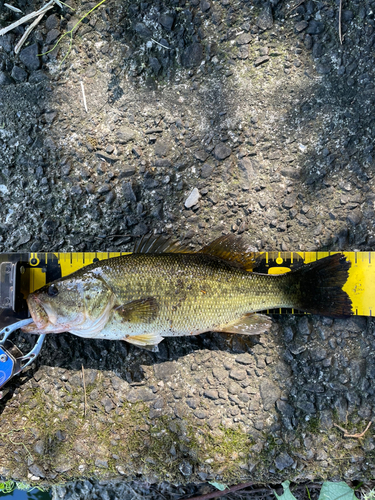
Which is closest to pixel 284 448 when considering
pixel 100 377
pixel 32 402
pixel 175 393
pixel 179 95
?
pixel 175 393

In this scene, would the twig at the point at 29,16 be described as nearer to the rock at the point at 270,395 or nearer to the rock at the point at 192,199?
the rock at the point at 192,199

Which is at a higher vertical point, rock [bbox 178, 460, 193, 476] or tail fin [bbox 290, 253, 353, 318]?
tail fin [bbox 290, 253, 353, 318]

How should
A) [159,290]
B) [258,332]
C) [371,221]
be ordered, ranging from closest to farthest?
[159,290] → [258,332] → [371,221]

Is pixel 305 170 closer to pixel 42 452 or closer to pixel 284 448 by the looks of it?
pixel 284 448

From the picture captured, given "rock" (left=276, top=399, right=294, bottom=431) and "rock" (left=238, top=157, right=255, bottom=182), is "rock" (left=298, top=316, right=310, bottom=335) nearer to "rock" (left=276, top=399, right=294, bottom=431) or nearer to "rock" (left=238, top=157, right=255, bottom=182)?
"rock" (left=276, top=399, right=294, bottom=431)

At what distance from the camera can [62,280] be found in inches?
111

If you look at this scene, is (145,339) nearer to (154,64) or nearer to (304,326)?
(304,326)

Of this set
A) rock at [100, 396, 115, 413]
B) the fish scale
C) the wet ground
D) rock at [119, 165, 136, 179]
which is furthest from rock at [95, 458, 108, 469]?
rock at [119, 165, 136, 179]

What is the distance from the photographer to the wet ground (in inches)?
123

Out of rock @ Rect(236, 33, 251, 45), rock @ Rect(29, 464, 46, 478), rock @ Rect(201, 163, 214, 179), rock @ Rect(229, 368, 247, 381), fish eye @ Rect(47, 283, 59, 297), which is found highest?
rock @ Rect(236, 33, 251, 45)

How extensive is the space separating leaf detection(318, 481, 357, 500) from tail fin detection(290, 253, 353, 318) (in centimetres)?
164

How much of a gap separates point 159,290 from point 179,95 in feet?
5.93

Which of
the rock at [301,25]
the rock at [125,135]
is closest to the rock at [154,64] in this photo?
the rock at [125,135]

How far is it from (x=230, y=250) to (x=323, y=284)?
0.81 m
